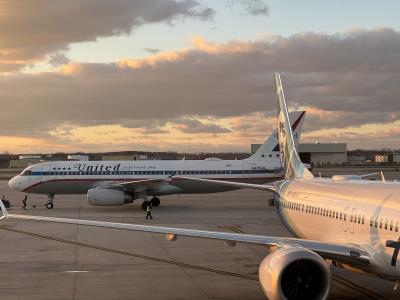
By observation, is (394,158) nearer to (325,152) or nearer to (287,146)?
(325,152)

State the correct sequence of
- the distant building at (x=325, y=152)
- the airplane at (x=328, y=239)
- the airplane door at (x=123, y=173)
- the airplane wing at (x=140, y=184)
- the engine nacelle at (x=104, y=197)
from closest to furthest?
the airplane at (x=328, y=239), the engine nacelle at (x=104, y=197), the airplane wing at (x=140, y=184), the airplane door at (x=123, y=173), the distant building at (x=325, y=152)

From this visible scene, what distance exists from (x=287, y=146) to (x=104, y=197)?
18154mm

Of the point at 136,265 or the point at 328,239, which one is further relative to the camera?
the point at 136,265

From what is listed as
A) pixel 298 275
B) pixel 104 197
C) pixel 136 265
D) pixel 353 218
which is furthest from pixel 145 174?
pixel 298 275

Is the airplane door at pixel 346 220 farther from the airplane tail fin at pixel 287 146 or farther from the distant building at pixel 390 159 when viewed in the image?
the distant building at pixel 390 159

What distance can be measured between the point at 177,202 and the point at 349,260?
3168 cm

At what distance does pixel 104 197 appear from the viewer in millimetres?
35781

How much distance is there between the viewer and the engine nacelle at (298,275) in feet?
36.1

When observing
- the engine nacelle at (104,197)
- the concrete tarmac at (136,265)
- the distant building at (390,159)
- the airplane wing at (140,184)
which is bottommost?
the concrete tarmac at (136,265)

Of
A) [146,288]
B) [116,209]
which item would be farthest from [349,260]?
[116,209]

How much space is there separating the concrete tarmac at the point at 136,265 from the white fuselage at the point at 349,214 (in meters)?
1.83

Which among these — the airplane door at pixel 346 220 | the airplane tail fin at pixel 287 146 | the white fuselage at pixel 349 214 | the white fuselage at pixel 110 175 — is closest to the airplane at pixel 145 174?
the white fuselage at pixel 110 175

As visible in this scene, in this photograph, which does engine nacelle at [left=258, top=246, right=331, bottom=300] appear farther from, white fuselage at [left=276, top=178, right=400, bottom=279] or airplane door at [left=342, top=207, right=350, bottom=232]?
airplane door at [left=342, top=207, right=350, bottom=232]

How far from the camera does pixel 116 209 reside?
37.4 meters
